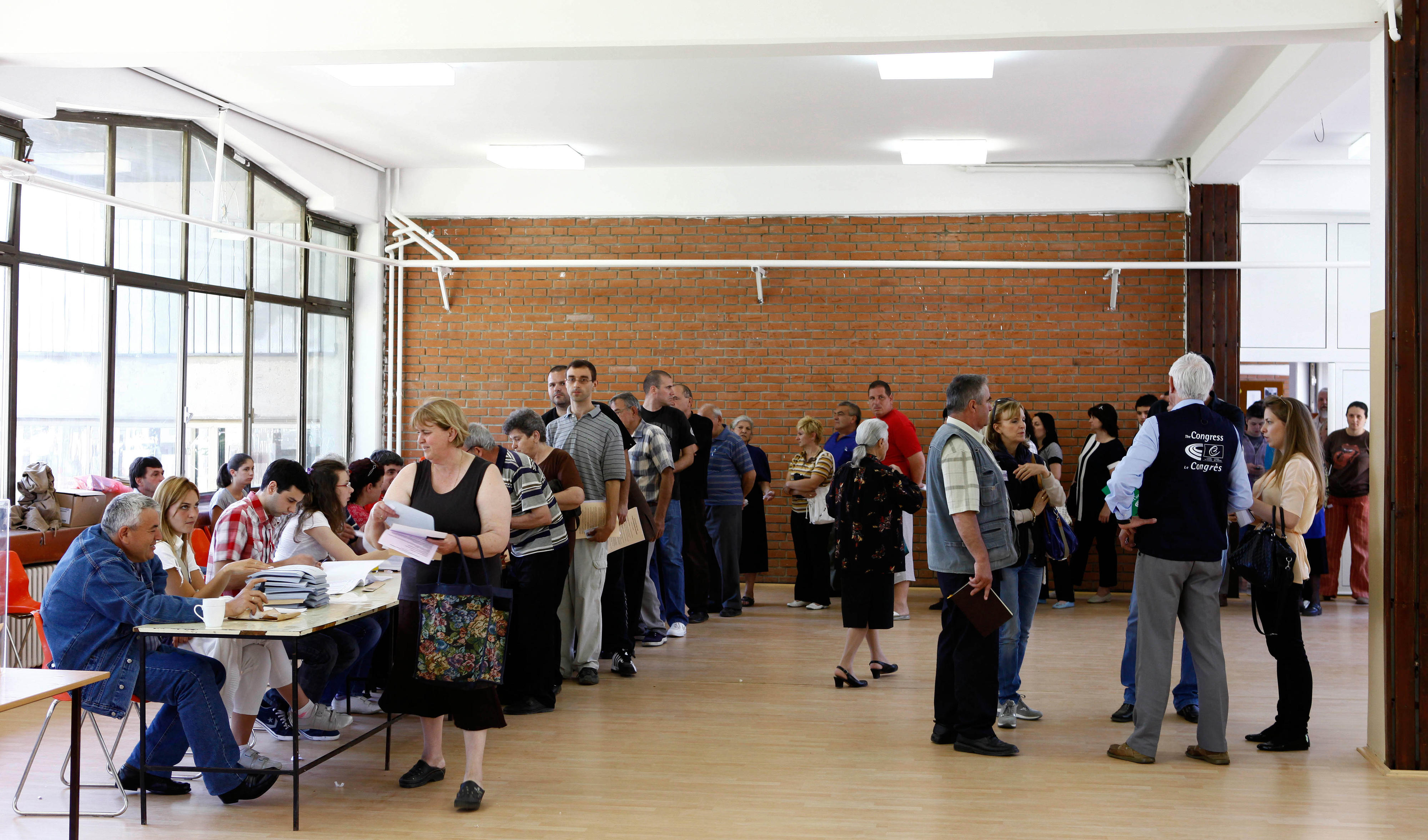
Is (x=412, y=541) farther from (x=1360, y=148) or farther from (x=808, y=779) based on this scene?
(x=1360, y=148)

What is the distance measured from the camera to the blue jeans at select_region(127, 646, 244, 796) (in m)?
3.88

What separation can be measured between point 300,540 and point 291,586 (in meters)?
0.83

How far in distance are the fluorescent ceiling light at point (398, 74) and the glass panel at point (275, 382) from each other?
262 cm

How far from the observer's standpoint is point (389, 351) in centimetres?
1015

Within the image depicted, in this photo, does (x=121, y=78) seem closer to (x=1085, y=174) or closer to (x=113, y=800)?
(x=113, y=800)

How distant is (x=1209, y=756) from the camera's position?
454cm

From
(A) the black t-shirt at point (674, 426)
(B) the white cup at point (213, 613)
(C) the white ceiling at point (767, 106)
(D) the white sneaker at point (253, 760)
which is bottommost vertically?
(D) the white sneaker at point (253, 760)

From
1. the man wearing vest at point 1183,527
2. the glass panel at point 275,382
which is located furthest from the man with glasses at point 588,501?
the glass panel at point 275,382

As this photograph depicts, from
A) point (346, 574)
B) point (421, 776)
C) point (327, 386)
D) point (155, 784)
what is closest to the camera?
point (155, 784)

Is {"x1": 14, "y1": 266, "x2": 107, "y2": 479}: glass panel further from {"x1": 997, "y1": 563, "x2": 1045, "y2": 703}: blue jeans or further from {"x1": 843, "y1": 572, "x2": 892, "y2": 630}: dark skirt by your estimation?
{"x1": 997, "y1": 563, "x2": 1045, "y2": 703}: blue jeans

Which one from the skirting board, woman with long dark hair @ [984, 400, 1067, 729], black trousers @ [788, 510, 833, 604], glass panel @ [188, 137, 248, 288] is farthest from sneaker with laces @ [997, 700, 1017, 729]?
glass panel @ [188, 137, 248, 288]

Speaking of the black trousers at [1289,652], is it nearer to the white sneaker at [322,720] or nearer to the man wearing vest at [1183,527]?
the man wearing vest at [1183,527]

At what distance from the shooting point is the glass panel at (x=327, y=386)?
9.53 meters

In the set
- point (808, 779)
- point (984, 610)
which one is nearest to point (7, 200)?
point (808, 779)
